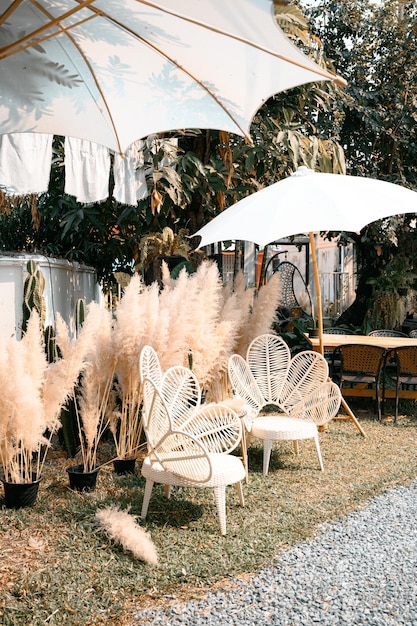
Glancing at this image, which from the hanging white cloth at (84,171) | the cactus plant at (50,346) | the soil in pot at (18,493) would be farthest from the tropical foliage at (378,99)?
the soil in pot at (18,493)

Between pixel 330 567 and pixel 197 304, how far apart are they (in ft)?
6.68

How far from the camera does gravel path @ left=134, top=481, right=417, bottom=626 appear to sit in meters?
2.87

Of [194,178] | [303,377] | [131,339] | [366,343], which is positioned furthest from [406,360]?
[131,339]

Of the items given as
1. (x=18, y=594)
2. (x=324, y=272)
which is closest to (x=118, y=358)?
(x=18, y=594)

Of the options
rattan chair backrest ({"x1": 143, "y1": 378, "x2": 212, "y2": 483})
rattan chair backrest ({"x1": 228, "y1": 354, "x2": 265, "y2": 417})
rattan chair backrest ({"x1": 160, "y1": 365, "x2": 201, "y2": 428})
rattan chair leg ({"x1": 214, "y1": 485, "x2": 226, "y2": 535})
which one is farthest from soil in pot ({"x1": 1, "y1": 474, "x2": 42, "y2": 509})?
rattan chair backrest ({"x1": 228, "y1": 354, "x2": 265, "y2": 417})

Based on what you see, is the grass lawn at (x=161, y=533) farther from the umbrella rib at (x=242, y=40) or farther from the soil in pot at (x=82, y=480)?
the umbrella rib at (x=242, y=40)

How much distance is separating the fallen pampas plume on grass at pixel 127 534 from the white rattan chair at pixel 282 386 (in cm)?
155

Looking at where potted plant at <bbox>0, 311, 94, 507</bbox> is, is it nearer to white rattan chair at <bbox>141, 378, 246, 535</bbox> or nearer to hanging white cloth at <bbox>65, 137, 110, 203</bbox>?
white rattan chair at <bbox>141, 378, 246, 535</bbox>

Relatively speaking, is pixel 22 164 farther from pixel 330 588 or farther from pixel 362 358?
pixel 330 588

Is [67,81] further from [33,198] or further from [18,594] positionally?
[33,198]

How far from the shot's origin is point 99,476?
480cm

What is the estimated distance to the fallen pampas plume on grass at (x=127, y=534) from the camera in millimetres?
3342

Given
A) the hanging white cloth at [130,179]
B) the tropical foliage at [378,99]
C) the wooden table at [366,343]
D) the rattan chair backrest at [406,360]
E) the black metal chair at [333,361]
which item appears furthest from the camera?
the tropical foliage at [378,99]

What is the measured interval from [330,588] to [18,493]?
1.99 meters
